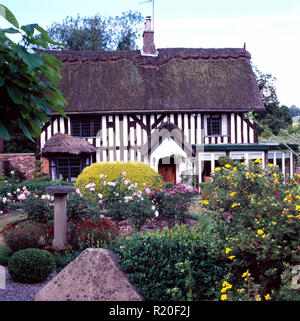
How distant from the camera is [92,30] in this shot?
34.4m

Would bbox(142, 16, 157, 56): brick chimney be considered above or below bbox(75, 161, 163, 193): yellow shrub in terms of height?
above

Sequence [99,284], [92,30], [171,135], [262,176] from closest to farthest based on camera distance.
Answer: [99,284], [262,176], [171,135], [92,30]

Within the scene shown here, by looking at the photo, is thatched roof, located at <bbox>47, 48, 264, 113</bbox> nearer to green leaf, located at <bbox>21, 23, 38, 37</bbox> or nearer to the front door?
the front door

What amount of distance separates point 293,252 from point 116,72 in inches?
787

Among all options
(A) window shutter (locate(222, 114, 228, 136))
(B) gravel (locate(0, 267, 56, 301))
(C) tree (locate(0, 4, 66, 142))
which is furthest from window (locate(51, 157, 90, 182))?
(C) tree (locate(0, 4, 66, 142))

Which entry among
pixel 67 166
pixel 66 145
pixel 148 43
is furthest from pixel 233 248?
pixel 148 43

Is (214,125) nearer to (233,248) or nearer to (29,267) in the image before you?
(29,267)

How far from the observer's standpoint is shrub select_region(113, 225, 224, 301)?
5.93m

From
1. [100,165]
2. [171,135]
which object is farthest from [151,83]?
[100,165]

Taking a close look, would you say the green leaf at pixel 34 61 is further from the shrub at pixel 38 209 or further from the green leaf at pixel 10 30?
the shrub at pixel 38 209

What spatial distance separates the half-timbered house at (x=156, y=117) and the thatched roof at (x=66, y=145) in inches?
5.0

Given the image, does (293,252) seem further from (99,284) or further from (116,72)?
(116,72)

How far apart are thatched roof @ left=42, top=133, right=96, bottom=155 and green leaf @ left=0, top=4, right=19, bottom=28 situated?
55.4ft

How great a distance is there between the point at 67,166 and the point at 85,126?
2549 mm
